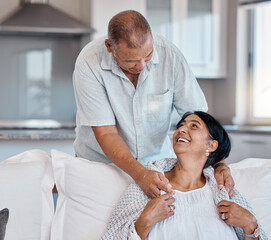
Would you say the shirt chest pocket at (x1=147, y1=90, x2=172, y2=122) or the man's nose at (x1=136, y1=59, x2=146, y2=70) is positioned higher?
the man's nose at (x1=136, y1=59, x2=146, y2=70)

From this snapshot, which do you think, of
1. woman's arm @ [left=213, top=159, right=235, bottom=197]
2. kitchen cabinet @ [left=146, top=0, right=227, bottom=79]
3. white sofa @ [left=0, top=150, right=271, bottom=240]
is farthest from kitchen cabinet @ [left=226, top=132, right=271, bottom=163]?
woman's arm @ [left=213, top=159, right=235, bottom=197]

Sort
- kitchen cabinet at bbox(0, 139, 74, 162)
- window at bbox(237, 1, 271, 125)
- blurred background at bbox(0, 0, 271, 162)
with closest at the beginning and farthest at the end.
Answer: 1. kitchen cabinet at bbox(0, 139, 74, 162)
2. blurred background at bbox(0, 0, 271, 162)
3. window at bbox(237, 1, 271, 125)

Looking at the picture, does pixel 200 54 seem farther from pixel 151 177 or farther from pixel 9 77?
pixel 151 177

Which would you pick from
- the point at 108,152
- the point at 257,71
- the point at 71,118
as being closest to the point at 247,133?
the point at 257,71

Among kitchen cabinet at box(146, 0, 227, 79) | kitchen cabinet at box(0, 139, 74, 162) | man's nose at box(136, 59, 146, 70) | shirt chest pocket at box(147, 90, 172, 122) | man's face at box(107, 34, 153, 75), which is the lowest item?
kitchen cabinet at box(0, 139, 74, 162)

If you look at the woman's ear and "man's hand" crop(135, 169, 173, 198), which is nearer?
"man's hand" crop(135, 169, 173, 198)

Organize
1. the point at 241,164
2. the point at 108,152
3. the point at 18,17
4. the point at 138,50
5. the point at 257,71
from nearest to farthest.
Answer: the point at 138,50 → the point at 108,152 → the point at 241,164 → the point at 18,17 → the point at 257,71

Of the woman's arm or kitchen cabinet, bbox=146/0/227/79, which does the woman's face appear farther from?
kitchen cabinet, bbox=146/0/227/79

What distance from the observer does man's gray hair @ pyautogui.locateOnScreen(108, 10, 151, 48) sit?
161 centimetres

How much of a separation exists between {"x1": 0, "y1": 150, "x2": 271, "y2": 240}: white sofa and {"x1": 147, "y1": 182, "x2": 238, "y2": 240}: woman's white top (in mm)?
236

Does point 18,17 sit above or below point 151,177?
above

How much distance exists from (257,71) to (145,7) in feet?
3.78

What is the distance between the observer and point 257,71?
419cm

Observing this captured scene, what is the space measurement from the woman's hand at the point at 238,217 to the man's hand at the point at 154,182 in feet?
0.80
